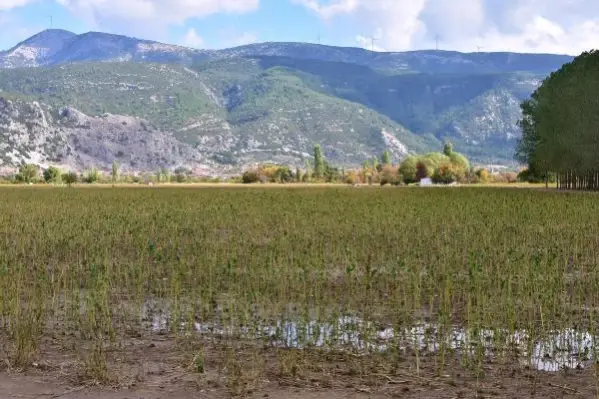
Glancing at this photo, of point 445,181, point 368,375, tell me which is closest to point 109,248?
point 368,375

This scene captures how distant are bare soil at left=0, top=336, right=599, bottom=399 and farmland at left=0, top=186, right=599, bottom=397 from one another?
5cm

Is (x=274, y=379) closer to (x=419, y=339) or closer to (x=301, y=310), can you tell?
(x=419, y=339)

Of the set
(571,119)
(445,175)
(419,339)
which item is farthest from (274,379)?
(445,175)

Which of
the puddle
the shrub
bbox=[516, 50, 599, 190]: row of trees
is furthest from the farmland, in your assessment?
the shrub

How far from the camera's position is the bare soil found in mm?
9602

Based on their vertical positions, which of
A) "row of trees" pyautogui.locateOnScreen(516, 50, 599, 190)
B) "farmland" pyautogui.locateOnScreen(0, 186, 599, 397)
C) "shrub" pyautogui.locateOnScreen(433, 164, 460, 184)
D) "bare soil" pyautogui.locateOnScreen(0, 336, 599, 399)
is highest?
"row of trees" pyautogui.locateOnScreen(516, 50, 599, 190)

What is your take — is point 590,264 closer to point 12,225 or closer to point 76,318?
point 76,318

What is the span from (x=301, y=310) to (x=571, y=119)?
68129 mm

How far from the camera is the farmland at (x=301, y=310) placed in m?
10.9

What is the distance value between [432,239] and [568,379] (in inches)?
650

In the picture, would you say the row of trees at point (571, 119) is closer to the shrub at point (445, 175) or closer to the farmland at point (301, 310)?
the farmland at point (301, 310)

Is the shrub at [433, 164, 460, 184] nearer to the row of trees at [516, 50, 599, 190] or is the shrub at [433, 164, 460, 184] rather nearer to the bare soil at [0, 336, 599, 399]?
the row of trees at [516, 50, 599, 190]

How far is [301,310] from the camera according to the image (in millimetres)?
14805

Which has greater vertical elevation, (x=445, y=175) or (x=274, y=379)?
(x=445, y=175)
